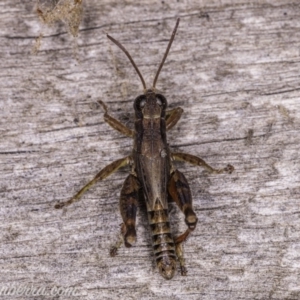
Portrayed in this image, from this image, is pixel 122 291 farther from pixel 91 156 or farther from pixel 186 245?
pixel 91 156

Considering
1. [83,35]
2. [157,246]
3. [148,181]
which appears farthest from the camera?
[83,35]

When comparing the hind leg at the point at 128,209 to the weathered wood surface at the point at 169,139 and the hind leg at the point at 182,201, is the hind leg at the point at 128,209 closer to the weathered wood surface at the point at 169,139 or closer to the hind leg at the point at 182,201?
the weathered wood surface at the point at 169,139

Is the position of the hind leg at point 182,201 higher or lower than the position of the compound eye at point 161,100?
lower

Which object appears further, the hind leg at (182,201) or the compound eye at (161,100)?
the compound eye at (161,100)

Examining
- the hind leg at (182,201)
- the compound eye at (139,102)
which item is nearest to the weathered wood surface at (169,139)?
the hind leg at (182,201)

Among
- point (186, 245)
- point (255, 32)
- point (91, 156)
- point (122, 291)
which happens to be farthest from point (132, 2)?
point (122, 291)

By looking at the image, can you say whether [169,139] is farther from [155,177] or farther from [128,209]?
[128,209]

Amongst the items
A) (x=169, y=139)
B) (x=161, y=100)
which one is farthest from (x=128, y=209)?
(x=161, y=100)
